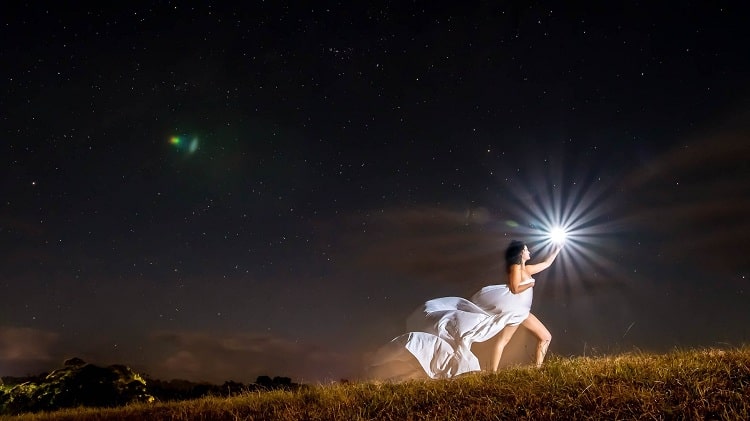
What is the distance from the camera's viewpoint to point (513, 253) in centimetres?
1402

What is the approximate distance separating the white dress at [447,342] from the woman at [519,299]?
0.79ft

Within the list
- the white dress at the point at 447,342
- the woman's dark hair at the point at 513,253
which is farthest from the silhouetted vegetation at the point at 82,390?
the woman's dark hair at the point at 513,253

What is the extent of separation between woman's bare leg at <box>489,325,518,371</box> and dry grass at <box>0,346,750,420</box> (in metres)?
3.50

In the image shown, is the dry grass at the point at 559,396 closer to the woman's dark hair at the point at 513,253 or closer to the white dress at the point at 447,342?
the woman's dark hair at the point at 513,253

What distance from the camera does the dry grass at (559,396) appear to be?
21.1 ft

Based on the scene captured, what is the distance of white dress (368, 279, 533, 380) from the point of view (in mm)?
14797

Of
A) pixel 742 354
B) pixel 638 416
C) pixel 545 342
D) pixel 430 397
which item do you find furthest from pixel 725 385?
pixel 545 342

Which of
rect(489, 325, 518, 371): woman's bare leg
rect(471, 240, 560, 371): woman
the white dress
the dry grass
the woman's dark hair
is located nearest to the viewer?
the dry grass

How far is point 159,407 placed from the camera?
12570mm

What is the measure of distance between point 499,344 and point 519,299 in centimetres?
123

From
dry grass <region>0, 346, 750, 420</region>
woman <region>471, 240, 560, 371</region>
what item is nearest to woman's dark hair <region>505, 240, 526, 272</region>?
woman <region>471, 240, 560, 371</region>

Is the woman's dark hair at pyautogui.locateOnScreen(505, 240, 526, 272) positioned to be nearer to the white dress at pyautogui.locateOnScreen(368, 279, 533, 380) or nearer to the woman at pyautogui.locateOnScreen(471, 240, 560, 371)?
the woman at pyautogui.locateOnScreen(471, 240, 560, 371)

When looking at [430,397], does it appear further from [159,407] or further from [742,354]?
[159,407]

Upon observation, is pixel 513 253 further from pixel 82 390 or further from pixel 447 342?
pixel 82 390
